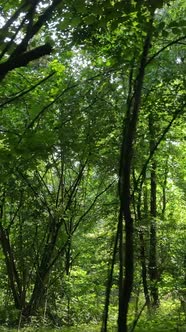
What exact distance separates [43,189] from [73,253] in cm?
342

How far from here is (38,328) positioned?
608 centimetres

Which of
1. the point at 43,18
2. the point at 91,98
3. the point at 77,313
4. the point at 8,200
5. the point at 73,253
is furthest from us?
the point at 73,253

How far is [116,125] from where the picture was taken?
467 centimetres

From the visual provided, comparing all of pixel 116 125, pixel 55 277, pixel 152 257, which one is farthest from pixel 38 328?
pixel 116 125

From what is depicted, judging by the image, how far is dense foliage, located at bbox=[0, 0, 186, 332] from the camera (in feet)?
7.57

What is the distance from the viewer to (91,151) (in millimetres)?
4570

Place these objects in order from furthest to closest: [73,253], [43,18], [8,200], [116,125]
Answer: [73,253]
[8,200]
[116,125]
[43,18]

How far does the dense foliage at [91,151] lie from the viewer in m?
2.31

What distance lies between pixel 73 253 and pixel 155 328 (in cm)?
535

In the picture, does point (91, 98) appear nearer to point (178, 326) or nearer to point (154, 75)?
point (154, 75)

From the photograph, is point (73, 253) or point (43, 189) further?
point (73, 253)

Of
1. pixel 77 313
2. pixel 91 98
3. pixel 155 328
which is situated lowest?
pixel 155 328

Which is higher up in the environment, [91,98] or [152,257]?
[91,98]

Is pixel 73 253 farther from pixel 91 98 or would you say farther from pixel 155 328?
pixel 91 98
